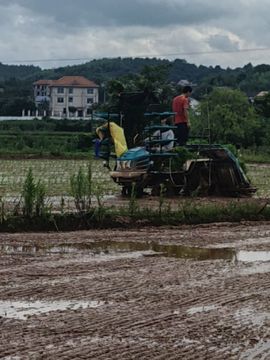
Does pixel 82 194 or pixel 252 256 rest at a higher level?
pixel 82 194

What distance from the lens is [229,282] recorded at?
8.32 m

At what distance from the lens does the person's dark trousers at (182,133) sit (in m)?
17.9

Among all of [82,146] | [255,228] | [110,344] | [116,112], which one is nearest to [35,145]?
[82,146]

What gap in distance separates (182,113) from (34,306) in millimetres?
11258

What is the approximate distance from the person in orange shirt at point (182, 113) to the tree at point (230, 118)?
25852mm

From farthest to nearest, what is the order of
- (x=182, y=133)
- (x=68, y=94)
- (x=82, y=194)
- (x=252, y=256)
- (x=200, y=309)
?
(x=68, y=94)
(x=182, y=133)
(x=82, y=194)
(x=252, y=256)
(x=200, y=309)

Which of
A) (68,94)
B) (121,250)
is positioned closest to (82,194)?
(121,250)

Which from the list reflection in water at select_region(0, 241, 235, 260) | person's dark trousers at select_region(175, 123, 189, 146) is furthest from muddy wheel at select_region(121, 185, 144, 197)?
reflection in water at select_region(0, 241, 235, 260)

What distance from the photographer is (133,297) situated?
286 inches

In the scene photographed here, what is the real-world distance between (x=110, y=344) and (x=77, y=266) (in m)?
3.37

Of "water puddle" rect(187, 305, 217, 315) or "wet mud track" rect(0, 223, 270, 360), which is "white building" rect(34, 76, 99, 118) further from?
"water puddle" rect(187, 305, 217, 315)

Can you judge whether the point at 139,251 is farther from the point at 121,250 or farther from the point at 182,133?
the point at 182,133

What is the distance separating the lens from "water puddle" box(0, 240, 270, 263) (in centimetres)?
1009

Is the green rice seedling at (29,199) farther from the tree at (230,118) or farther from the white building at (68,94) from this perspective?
the white building at (68,94)
